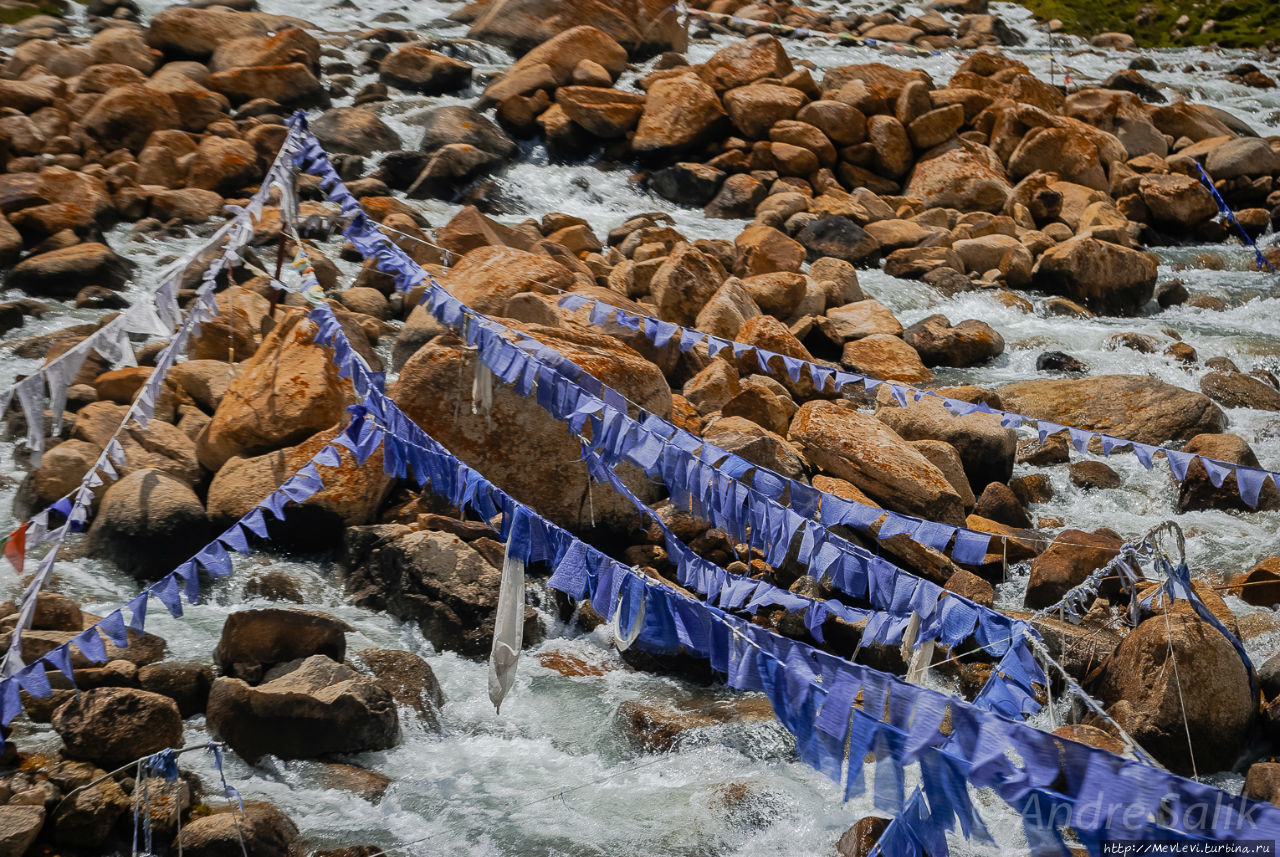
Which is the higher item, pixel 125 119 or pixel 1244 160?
pixel 1244 160

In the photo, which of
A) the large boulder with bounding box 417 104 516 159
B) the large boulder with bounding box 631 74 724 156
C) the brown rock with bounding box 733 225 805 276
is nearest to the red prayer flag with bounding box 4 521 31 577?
the brown rock with bounding box 733 225 805 276

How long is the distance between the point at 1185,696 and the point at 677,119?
13969 mm

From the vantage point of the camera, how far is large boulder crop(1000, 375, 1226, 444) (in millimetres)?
10031

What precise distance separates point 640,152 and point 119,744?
14649 millimetres

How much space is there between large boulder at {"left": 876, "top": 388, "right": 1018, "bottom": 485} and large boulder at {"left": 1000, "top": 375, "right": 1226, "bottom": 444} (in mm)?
1160

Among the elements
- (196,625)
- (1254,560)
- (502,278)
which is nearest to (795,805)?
(196,625)

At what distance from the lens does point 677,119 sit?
1823cm

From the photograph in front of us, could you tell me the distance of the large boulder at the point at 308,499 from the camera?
7984 mm

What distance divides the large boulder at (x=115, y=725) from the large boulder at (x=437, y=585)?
1.97 metres

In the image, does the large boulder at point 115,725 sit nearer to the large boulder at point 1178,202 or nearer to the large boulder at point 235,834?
the large boulder at point 235,834

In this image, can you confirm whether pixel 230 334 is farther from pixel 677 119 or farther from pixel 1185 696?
pixel 677 119

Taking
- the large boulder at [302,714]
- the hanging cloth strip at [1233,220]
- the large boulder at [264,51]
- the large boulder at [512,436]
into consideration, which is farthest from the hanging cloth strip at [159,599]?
the hanging cloth strip at [1233,220]

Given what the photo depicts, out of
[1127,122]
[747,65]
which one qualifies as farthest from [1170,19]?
[747,65]

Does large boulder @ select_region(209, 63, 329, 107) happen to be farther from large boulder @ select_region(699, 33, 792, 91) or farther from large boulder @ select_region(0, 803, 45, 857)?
large boulder @ select_region(0, 803, 45, 857)
